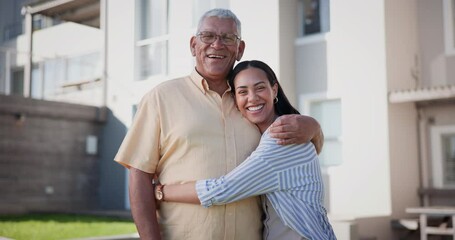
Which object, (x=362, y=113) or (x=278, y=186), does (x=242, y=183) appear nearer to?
(x=278, y=186)

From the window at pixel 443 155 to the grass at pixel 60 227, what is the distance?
3073mm

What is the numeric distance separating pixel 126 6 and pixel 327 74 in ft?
8.16

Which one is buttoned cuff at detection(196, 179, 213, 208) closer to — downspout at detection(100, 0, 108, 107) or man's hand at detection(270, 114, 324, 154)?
man's hand at detection(270, 114, 324, 154)

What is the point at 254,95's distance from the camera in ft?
5.82

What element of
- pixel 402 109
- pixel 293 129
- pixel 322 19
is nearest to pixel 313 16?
pixel 322 19

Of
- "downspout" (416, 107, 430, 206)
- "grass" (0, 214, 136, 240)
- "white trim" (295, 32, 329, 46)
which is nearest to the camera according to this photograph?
"grass" (0, 214, 136, 240)

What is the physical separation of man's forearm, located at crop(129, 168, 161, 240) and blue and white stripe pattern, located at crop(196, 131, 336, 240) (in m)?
0.15

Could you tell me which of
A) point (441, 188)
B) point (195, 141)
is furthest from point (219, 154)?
point (441, 188)

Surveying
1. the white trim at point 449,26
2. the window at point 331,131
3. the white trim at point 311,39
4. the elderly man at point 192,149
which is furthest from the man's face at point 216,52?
the white trim at point 311,39

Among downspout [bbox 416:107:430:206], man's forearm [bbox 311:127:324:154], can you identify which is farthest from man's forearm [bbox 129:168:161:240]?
downspout [bbox 416:107:430:206]

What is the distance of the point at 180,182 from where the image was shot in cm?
176

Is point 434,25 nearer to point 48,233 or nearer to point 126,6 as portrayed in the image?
point 126,6

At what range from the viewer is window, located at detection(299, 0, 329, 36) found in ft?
22.6

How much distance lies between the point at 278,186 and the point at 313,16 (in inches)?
219
